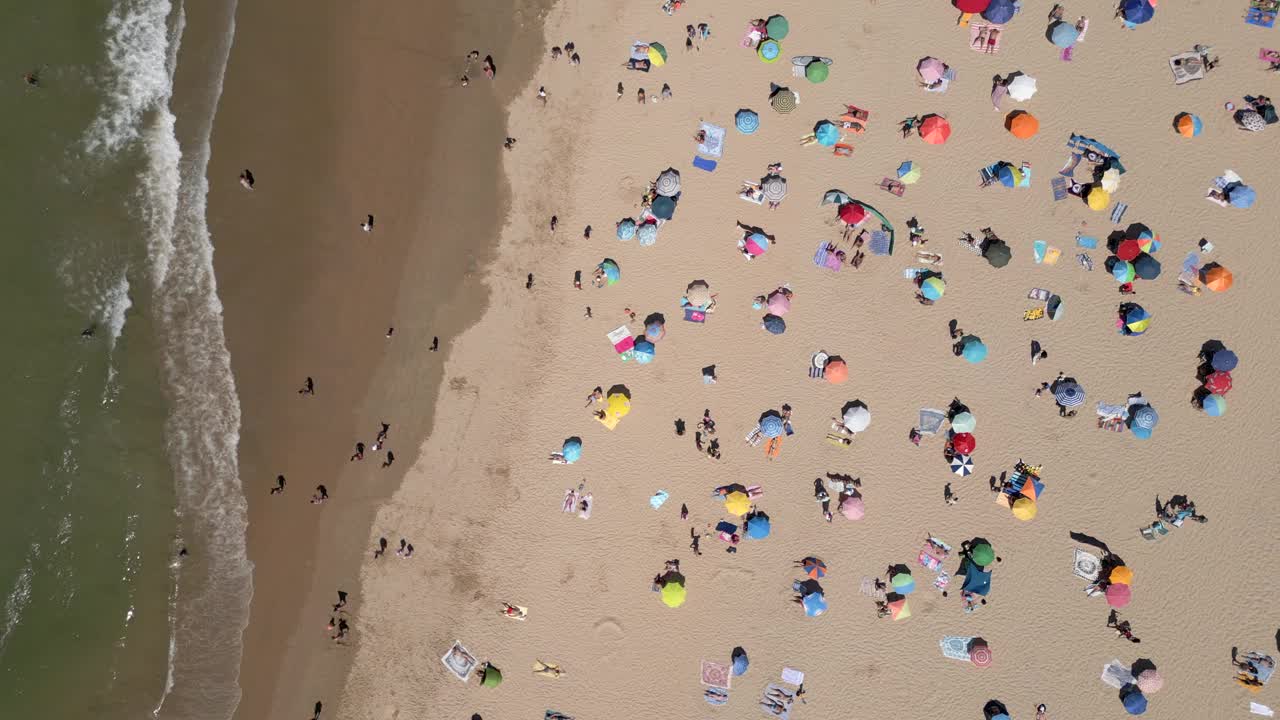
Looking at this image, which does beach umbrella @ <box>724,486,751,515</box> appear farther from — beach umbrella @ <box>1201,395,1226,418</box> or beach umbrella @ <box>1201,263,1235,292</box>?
beach umbrella @ <box>1201,263,1235,292</box>

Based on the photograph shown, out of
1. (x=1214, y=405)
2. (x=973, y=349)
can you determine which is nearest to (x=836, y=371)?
(x=973, y=349)

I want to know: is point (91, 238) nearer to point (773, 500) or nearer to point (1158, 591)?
point (773, 500)

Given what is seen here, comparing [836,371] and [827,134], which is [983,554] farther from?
[827,134]

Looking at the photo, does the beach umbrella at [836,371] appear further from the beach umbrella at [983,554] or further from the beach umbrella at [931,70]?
the beach umbrella at [931,70]

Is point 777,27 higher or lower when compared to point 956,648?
higher

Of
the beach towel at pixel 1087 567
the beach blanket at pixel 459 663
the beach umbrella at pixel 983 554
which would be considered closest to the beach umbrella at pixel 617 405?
the beach blanket at pixel 459 663

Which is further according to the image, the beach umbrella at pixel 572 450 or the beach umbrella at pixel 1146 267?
the beach umbrella at pixel 1146 267

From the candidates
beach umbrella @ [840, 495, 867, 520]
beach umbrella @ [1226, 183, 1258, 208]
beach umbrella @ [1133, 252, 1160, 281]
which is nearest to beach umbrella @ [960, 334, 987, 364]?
beach umbrella @ [1133, 252, 1160, 281]
